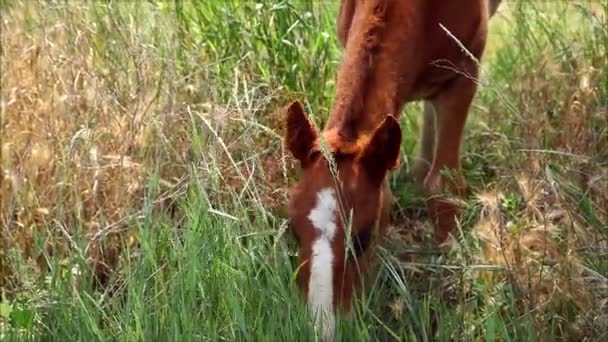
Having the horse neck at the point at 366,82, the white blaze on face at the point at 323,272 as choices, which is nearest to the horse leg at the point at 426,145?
the horse neck at the point at 366,82

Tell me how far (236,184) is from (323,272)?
0.71m

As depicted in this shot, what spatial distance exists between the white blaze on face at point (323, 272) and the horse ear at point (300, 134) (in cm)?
24

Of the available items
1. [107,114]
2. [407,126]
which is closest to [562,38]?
[407,126]

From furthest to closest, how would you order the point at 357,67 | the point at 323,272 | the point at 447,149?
the point at 447,149 → the point at 357,67 → the point at 323,272

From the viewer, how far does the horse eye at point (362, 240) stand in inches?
149

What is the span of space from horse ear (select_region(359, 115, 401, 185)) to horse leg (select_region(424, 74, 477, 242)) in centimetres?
101

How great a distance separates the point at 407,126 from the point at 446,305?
69.6 inches

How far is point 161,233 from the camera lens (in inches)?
160

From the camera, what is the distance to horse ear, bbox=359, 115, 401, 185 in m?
3.77

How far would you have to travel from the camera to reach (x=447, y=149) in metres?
4.99

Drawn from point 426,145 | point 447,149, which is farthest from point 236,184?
point 426,145

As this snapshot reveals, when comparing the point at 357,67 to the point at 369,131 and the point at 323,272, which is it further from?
the point at 323,272

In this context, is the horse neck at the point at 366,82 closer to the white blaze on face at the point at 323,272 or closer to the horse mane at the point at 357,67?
the horse mane at the point at 357,67

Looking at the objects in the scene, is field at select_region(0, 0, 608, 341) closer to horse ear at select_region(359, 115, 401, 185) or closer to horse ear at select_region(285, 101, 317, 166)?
horse ear at select_region(285, 101, 317, 166)
